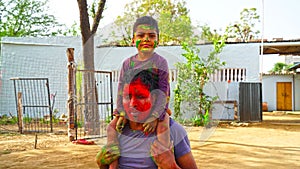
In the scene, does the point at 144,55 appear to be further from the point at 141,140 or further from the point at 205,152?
the point at 205,152

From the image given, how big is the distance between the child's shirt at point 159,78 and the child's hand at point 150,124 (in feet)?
0.07

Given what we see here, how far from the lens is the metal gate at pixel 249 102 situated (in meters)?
13.9

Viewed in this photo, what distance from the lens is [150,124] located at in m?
1.77

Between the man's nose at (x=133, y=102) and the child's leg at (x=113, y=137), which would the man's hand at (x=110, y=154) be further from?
the man's nose at (x=133, y=102)

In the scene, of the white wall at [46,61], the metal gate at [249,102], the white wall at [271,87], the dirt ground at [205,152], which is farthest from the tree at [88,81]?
the white wall at [271,87]

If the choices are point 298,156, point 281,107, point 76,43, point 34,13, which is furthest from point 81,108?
point 34,13

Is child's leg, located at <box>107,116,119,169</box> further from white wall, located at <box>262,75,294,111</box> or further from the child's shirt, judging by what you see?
white wall, located at <box>262,75,294,111</box>

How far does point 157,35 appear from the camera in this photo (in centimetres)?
188

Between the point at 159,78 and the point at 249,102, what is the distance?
12.7 m

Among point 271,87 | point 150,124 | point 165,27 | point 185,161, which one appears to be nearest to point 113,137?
point 150,124

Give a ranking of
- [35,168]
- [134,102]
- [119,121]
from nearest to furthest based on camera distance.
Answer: [134,102]
[119,121]
[35,168]

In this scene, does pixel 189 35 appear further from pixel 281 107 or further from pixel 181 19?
pixel 281 107

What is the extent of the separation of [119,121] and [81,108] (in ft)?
25.5

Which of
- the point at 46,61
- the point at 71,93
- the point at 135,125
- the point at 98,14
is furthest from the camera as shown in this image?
the point at 46,61
